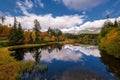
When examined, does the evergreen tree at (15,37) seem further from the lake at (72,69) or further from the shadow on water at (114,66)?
the shadow on water at (114,66)

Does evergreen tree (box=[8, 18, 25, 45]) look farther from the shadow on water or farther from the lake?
the shadow on water

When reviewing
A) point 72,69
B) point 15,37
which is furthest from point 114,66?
point 15,37

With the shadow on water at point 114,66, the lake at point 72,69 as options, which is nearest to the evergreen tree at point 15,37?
the lake at point 72,69

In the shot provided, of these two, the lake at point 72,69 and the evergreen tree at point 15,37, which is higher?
the evergreen tree at point 15,37

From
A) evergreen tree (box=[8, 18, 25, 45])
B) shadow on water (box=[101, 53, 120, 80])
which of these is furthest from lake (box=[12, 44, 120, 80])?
evergreen tree (box=[8, 18, 25, 45])

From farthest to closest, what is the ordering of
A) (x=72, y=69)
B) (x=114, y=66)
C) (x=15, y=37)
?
(x=15, y=37) < (x=114, y=66) < (x=72, y=69)

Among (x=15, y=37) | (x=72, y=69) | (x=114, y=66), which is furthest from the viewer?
(x=15, y=37)

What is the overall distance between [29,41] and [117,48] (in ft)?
292

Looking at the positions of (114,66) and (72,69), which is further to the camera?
(114,66)

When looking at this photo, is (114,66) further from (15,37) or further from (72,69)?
(15,37)

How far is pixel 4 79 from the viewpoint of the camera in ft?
101

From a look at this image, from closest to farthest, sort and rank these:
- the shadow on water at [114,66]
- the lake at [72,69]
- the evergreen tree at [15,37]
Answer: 1. the lake at [72,69]
2. the shadow on water at [114,66]
3. the evergreen tree at [15,37]

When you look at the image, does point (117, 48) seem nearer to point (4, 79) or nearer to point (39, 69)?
point (39, 69)

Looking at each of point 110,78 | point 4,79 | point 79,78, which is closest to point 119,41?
point 110,78
